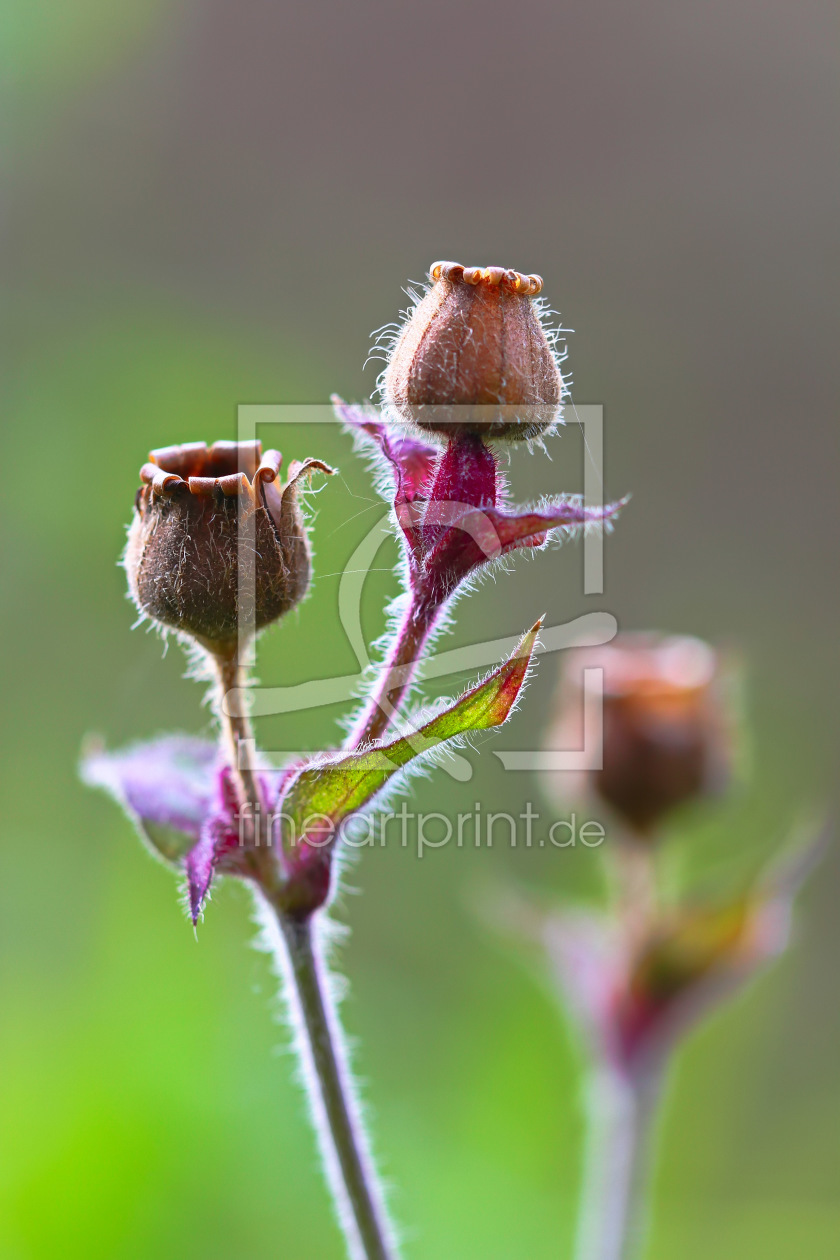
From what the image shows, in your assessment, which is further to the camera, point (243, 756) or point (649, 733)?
point (649, 733)

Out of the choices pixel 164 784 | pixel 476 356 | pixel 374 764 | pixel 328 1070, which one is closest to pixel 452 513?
pixel 476 356

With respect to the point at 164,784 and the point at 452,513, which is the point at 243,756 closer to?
the point at 164,784

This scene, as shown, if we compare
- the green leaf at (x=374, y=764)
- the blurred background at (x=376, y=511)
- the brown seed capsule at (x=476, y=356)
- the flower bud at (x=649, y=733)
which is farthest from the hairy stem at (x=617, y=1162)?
the brown seed capsule at (x=476, y=356)

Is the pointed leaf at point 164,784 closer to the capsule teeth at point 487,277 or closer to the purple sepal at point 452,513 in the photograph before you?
the purple sepal at point 452,513

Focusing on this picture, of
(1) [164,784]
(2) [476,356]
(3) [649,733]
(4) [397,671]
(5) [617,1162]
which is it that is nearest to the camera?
(2) [476,356]

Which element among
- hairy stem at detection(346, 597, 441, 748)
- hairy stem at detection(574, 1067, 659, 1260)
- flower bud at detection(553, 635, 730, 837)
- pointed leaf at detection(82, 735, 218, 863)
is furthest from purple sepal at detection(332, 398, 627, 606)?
hairy stem at detection(574, 1067, 659, 1260)

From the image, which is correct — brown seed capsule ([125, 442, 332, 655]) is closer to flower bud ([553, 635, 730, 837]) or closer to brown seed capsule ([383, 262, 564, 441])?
brown seed capsule ([383, 262, 564, 441])
